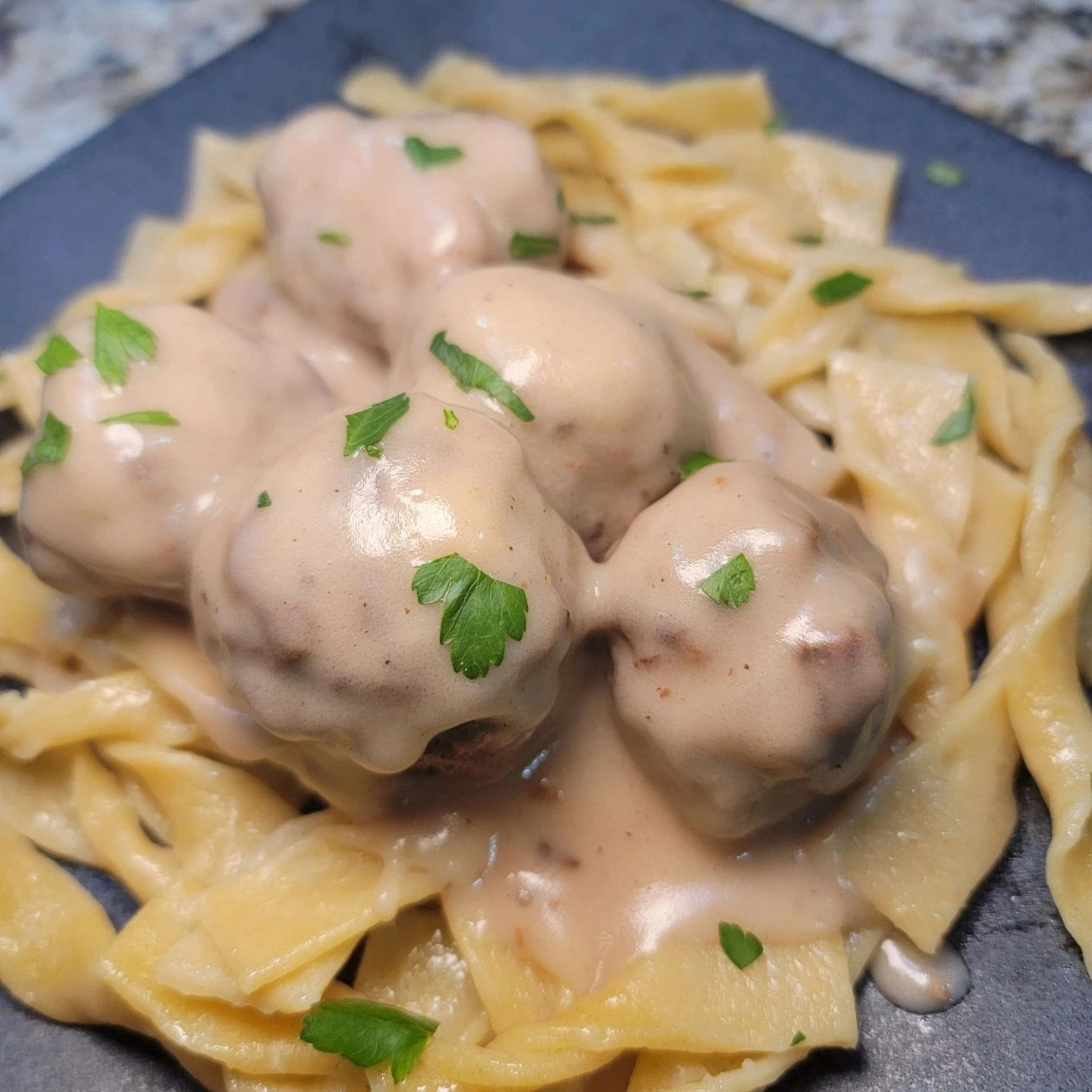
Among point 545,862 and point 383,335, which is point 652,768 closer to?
point 545,862

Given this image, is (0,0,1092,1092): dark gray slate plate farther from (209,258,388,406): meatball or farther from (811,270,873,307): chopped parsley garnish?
(209,258,388,406): meatball

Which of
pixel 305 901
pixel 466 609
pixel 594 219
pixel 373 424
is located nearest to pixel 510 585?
pixel 466 609

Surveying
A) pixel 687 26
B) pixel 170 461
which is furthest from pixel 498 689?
pixel 687 26

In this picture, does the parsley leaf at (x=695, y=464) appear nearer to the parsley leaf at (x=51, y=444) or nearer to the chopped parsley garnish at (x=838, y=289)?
the chopped parsley garnish at (x=838, y=289)

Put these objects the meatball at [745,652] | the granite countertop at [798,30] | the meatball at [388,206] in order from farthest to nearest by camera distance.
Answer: the granite countertop at [798,30], the meatball at [388,206], the meatball at [745,652]

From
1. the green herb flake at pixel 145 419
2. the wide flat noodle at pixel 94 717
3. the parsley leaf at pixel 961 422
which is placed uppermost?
the green herb flake at pixel 145 419

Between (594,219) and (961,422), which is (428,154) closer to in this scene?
(594,219)

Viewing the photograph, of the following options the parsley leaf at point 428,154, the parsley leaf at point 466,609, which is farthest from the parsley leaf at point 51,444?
the parsley leaf at point 428,154
